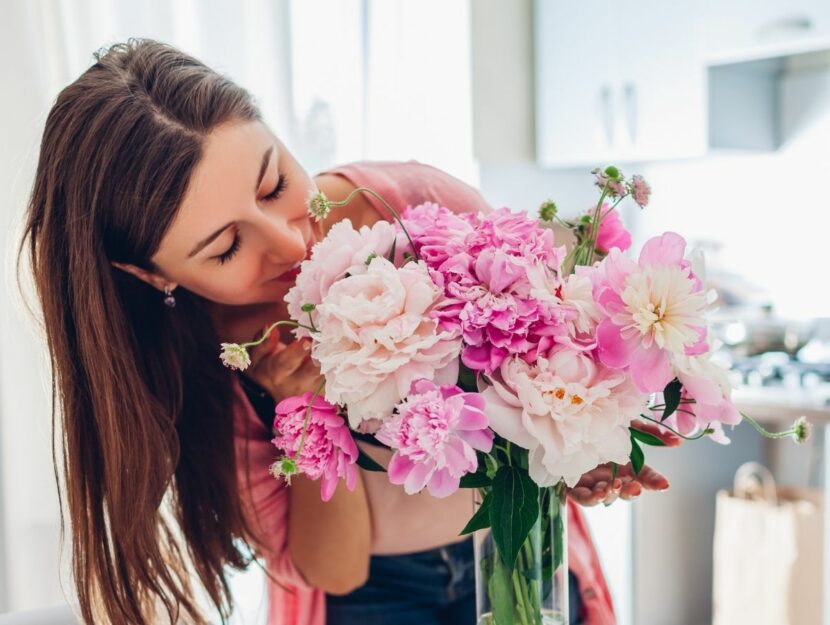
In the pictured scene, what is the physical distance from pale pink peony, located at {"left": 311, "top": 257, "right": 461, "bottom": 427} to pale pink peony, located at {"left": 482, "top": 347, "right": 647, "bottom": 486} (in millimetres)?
49

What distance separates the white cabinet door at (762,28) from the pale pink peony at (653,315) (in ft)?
6.12

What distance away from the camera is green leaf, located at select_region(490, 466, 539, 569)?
0.74 m

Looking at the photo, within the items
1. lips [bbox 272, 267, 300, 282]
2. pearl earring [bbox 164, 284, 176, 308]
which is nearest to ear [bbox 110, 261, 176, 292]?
pearl earring [bbox 164, 284, 176, 308]

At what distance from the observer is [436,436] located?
2.22ft

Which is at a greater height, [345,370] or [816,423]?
[345,370]

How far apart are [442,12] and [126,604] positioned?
1965 mm

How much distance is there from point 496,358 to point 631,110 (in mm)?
2167

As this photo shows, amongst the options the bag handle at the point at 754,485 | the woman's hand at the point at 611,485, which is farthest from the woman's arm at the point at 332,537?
the bag handle at the point at 754,485

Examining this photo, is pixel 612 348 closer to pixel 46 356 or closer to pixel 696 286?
pixel 696 286

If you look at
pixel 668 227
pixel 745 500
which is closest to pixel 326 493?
pixel 745 500

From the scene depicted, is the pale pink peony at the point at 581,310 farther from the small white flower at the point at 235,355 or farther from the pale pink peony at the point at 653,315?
the small white flower at the point at 235,355

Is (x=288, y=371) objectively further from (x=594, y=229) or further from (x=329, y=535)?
(x=594, y=229)

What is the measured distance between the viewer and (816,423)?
223 centimetres

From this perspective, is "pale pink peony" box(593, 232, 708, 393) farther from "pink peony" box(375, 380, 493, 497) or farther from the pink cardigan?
the pink cardigan
